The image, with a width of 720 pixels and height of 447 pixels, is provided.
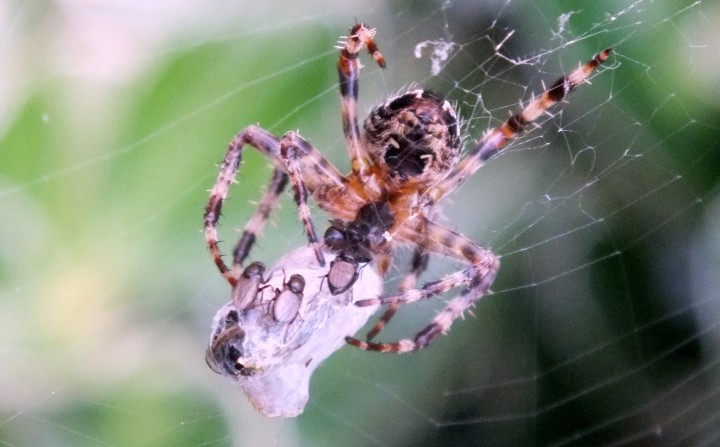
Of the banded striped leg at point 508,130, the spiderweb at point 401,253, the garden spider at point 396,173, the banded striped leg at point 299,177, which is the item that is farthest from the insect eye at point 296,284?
the banded striped leg at point 508,130

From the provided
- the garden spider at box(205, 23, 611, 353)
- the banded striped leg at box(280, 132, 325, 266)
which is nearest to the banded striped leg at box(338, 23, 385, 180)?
the garden spider at box(205, 23, 611, 353)

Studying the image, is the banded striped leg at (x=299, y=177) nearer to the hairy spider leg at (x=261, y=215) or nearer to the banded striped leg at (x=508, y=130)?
the hairy spider leg at (x=261, y=215)

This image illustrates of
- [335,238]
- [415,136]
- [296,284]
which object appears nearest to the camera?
[296,284]

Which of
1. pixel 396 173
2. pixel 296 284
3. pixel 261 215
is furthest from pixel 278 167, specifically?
pixel 296 284

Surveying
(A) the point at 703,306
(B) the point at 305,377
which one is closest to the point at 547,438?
(A) the point at 703,306

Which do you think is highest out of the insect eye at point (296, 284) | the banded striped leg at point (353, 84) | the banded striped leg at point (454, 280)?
the banded striped leg at point (353, 84)

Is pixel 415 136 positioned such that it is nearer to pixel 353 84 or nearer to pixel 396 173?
pixel 396 173
